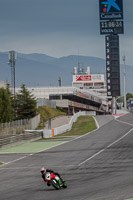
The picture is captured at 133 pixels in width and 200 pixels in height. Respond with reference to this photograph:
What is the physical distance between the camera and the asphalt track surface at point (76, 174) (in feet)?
49.7

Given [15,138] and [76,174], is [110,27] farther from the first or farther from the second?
[76,174]

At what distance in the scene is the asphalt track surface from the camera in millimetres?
15141

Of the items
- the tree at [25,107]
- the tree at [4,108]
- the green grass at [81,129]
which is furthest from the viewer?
the tree at [25,107]

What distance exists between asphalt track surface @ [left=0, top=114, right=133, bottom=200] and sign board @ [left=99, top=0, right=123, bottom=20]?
75229mm

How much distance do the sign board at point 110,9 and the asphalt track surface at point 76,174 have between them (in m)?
75.2

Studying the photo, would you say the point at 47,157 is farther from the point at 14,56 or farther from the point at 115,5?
the point at 115,5

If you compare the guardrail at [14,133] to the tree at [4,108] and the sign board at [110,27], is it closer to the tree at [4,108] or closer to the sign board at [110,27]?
the tree at [4,108]

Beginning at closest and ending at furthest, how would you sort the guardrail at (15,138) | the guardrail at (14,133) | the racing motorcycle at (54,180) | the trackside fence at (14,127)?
the racing motorcycle at (54,180), the guardrail at (15,138), the guardrail at (14,133), the trackside fence at (14,127)

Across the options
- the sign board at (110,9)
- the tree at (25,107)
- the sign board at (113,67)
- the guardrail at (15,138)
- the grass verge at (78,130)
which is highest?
the sign board at (110,9)

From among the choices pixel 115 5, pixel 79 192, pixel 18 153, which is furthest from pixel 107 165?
pixel 115 5

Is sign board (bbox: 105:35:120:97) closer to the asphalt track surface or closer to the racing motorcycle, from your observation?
the asphalt track surface

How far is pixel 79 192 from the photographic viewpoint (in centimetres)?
1538

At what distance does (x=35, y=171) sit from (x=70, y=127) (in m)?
37.0

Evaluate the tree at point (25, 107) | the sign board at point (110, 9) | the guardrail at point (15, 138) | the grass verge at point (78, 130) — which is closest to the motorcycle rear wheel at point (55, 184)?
the guardrail at point (15, 138)
